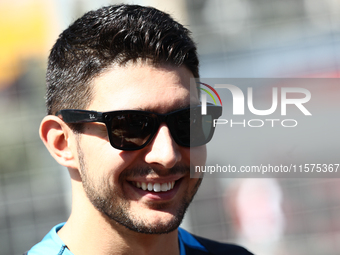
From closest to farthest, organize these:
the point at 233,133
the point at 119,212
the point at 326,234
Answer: the point at 119,212 → the point at 233,133 → the point at 326,234

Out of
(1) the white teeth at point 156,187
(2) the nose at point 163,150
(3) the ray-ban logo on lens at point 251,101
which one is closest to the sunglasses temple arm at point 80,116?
(2) the nose at point 163,150

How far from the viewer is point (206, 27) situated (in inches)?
239

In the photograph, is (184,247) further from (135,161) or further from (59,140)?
(59,140)

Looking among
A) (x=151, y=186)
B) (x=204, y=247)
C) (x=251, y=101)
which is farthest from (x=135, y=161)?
(x=251, y=101)

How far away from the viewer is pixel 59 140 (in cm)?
196

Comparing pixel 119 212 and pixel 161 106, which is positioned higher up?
pixel 161 106

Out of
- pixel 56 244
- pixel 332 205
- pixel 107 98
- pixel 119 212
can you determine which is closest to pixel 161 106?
pixel 107 98

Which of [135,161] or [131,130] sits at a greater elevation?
[131,130]

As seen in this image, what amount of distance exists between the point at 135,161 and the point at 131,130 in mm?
157

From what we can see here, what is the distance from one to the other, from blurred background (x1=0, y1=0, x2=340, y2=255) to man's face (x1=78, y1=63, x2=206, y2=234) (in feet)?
13.3

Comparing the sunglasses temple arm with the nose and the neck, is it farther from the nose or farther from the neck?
the neck

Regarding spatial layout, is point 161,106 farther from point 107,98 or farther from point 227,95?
point 227,95

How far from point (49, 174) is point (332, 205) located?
15.7 feet

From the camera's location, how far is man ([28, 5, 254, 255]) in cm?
174
